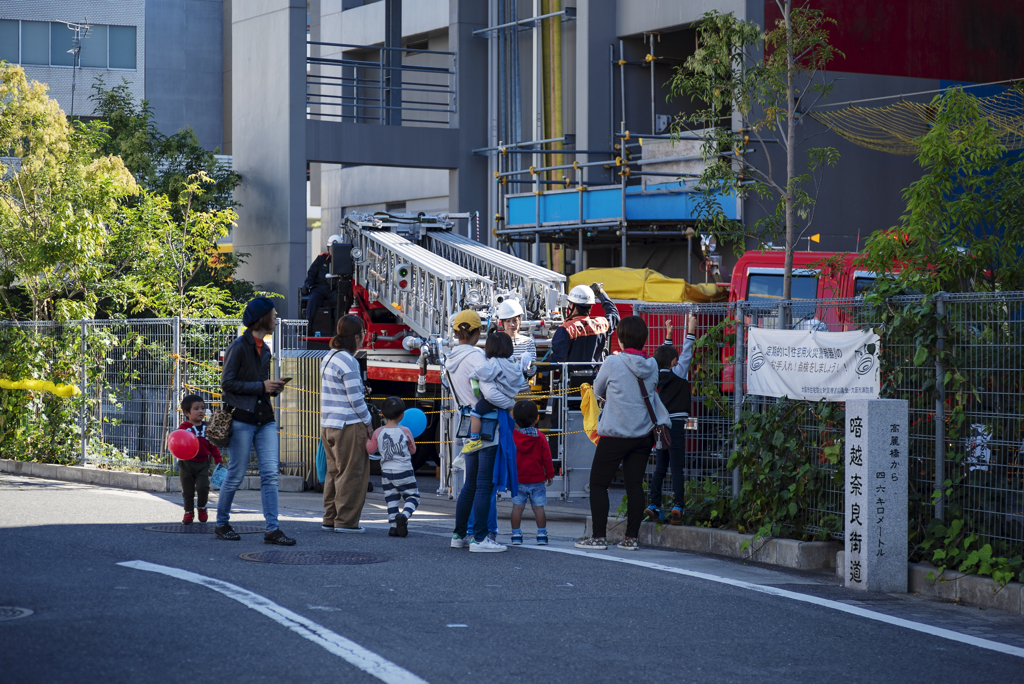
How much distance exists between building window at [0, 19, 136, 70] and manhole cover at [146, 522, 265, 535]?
35.4 meters

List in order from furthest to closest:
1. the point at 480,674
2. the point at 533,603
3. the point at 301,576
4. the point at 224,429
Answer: the point at 224,429 < the point at 301,576 < the point at 533,603 < the point at 480,674

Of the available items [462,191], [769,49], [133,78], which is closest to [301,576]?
[769,49]

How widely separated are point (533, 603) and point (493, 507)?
84.0 inches

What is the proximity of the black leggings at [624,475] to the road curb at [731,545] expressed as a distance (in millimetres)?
341

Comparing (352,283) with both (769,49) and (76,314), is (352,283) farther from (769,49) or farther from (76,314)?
(769,49)

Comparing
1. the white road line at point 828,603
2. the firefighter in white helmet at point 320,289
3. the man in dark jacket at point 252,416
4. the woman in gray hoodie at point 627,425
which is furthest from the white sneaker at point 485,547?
the firefighter in white helmet at point 320,289

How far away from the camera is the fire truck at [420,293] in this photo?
50.5ft

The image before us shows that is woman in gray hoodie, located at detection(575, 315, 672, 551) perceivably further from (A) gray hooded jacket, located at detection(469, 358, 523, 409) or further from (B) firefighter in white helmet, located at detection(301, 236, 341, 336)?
(B) firefighter in white helmet, located at detection(301, 236, 341, 336)

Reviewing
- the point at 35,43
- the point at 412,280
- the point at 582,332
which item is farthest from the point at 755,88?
the point at 35,43

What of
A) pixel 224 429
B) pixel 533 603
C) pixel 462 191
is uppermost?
pixel 462 191

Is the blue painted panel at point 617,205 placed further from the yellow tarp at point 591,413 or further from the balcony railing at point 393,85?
the yellow tarp at point 591,413

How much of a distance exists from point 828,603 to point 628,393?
2.45 metres

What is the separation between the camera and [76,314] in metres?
15.8

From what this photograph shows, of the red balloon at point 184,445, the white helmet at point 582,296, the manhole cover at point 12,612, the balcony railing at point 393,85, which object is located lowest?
the manhole cover at point 12,612
